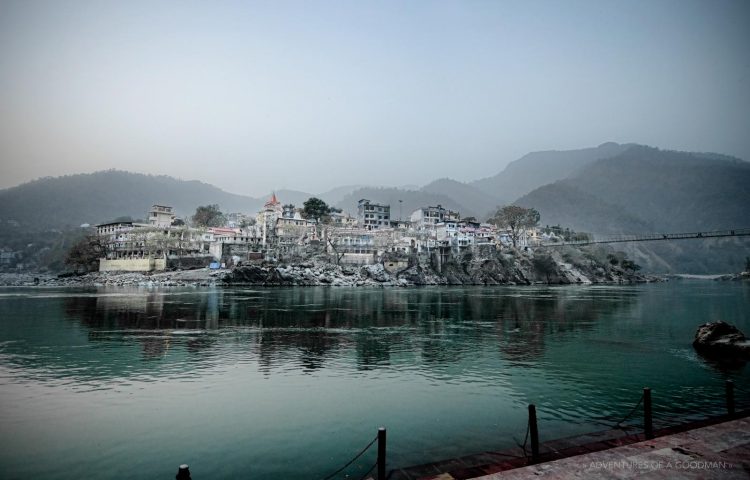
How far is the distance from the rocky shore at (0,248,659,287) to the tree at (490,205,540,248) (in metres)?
11.7

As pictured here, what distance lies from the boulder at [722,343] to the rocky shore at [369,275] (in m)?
74.8

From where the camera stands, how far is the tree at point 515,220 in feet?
410

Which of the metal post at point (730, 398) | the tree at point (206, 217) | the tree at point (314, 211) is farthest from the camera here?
the tree at point (206, 217)

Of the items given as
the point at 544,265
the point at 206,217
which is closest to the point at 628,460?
the point at 544,265

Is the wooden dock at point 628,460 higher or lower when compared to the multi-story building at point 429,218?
lower

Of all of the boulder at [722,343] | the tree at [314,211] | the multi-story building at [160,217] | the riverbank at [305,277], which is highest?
the tree at [314,211]

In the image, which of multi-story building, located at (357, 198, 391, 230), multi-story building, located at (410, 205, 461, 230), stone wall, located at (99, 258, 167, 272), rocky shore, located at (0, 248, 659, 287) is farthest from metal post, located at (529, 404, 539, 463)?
multi-story building, located at (357, 198, 391, 230)

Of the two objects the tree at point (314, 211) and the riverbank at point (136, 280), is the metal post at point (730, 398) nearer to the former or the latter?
the riverbank at point (136, 280)

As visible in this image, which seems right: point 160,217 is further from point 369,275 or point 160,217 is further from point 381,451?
point 381,451

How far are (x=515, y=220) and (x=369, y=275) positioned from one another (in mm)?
50880

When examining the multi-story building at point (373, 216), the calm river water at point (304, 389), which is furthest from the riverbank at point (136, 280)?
the calm river water at point (304, 389)

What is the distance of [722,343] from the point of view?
2544 centimetres

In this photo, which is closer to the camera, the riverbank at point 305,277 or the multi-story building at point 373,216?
the riverbank at point 305,277

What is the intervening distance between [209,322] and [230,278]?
59.0 metres
